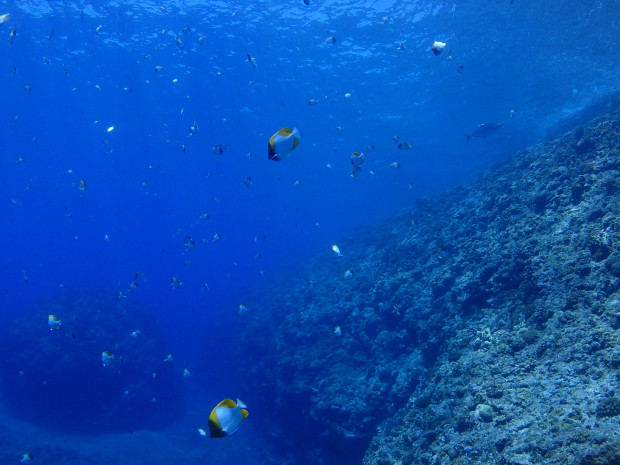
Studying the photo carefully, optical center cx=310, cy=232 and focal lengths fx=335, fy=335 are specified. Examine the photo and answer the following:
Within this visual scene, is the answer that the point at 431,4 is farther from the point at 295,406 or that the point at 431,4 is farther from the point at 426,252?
the point at 295,406

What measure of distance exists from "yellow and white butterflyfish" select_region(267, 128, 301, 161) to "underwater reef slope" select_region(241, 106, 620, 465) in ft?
15.4

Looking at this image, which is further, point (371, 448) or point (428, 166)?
point (428, 166)

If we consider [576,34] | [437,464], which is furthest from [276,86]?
[437,464]

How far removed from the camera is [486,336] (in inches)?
300

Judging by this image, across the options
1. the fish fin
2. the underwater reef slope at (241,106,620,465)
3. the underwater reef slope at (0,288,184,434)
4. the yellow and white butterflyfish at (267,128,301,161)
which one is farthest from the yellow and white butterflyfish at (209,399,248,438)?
the underwater reef slope at (0,288,184,434)

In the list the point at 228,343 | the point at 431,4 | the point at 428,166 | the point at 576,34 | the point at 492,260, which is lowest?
the point at 492,260

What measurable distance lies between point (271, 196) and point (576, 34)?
3368 inches

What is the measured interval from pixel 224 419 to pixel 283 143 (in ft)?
9.49

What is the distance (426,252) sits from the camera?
1487cm

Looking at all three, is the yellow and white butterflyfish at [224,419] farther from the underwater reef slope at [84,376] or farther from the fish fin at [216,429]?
the underwater reef slope at [84,376]

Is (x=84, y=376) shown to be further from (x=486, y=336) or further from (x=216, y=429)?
(x=486, y=336)

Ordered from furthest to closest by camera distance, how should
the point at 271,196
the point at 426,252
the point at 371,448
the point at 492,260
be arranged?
the point at 271,196
the point at 426,252
the point at 492,260
the point at 371,448

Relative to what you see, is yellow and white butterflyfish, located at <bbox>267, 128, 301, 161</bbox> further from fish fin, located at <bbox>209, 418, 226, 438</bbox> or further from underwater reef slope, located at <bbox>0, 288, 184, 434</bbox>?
underwater reef slope, located at <bbox>0, 288, 184, 434</bbox>

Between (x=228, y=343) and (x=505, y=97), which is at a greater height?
(x=505, y=97)
